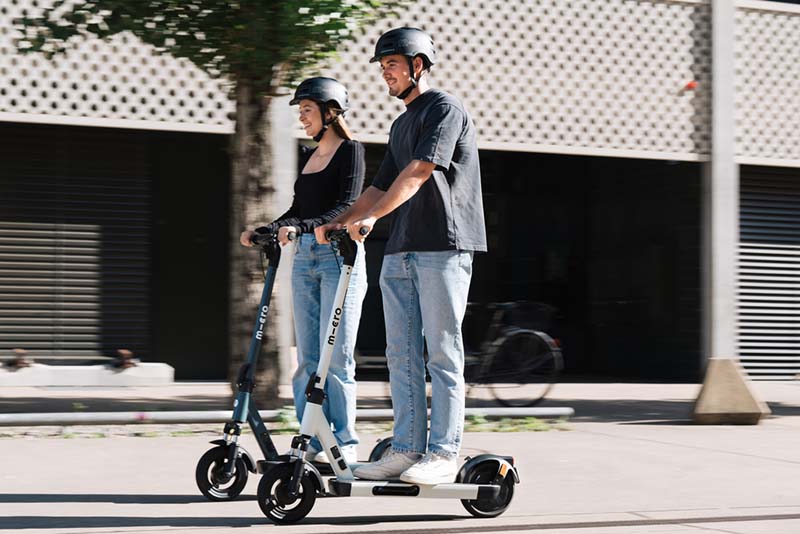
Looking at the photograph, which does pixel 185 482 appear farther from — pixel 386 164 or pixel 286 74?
pixel 286 74

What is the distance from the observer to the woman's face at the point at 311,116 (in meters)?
5.89

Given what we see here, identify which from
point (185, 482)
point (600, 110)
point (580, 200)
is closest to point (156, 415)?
point (185, 482)

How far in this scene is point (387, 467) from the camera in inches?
202

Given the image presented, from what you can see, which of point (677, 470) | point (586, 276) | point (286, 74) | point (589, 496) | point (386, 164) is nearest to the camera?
point (386, 164)

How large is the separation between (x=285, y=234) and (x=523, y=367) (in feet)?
19.3

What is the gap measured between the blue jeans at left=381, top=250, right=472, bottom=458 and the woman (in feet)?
1.80

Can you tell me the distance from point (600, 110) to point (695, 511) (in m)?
9.20

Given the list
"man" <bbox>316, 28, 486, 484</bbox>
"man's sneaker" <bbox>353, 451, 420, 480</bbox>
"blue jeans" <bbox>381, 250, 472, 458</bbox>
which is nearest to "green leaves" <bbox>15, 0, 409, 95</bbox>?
"man" <bbox>316, 28, 486, 484</bbox>

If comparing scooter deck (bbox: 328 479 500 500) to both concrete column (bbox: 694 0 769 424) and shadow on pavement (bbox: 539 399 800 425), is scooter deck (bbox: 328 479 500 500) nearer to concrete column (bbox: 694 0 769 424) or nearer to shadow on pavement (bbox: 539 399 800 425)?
shadow on pavement (bbox: 539 399 800 425)

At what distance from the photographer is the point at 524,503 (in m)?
5.73

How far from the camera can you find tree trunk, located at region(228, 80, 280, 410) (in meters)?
8.65

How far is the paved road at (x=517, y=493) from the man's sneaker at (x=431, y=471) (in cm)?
20

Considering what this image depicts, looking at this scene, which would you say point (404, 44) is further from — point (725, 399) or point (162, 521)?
point (725, 399)

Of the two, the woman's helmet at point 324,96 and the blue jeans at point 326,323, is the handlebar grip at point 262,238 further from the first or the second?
the woman's helmet at point 324,96
